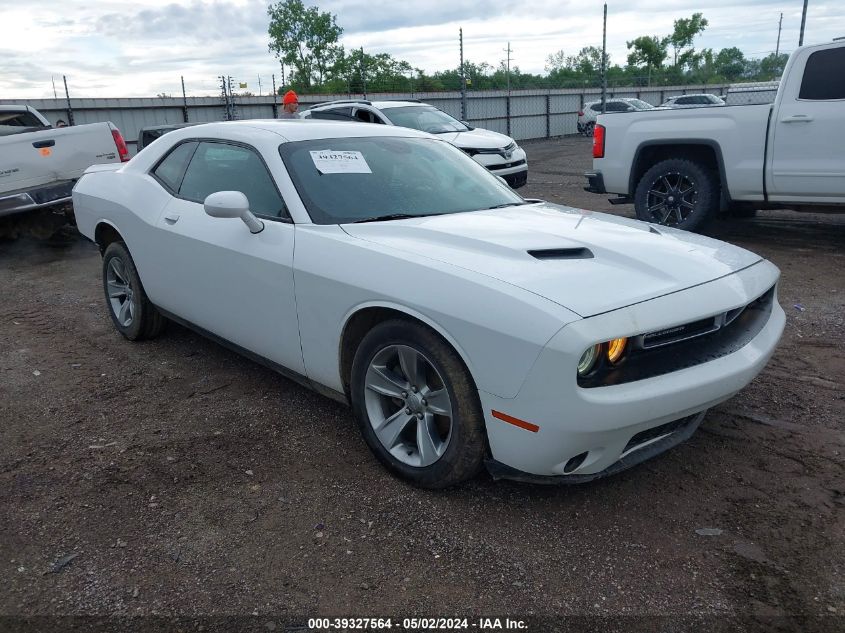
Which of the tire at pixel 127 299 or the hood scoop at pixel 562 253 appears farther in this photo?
the tire at pixel 127 299

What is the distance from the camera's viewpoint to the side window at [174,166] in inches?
175

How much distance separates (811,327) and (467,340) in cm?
353

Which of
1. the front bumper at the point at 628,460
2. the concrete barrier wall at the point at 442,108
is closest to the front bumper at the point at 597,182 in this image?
the front bumper at the point at 628,460

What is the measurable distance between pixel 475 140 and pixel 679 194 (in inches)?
175

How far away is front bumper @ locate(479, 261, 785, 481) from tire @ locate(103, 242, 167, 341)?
10.2ft

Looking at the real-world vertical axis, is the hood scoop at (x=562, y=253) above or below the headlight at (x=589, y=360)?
above

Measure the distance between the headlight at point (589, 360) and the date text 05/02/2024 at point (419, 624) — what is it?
2.85 feet

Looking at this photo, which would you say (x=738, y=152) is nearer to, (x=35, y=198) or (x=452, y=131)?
(x=452, y=131)

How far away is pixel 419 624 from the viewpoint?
231cm

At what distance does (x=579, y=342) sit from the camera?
2.39 metres

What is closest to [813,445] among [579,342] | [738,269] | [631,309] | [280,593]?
[738,269]

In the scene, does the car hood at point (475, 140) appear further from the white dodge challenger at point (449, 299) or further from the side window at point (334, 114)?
the white dodge challenger at point (449, 299)

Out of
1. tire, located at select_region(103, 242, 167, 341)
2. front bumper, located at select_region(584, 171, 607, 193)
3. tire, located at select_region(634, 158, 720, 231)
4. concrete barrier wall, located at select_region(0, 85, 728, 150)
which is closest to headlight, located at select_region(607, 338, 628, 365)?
tire, located at select_region(103, 242, 167, 341)

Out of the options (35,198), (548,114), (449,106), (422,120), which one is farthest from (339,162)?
(548,114)
